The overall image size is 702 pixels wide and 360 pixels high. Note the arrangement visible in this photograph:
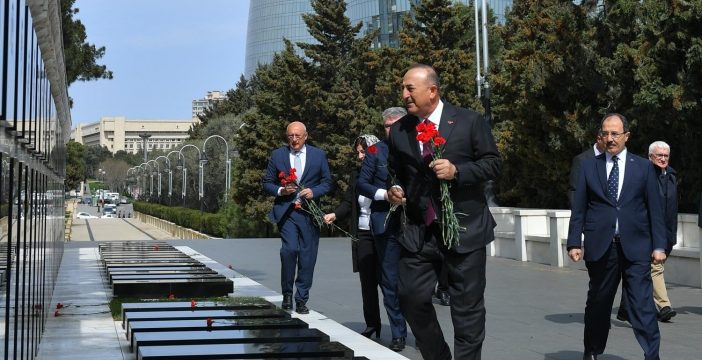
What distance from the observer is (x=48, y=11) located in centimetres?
650

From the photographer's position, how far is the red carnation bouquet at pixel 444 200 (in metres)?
5.61

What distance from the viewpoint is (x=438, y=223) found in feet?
19.2

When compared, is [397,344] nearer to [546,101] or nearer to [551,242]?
[551,242]

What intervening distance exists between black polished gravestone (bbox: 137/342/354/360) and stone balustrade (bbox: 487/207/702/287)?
794 cm

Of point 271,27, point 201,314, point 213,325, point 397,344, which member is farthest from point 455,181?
point 271,27

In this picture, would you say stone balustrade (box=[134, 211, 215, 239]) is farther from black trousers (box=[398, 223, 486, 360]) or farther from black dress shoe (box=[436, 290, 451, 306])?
black trousers (box=[398, 223, 486, 360])

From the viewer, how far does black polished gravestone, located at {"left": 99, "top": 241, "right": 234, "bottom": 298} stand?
12039mm

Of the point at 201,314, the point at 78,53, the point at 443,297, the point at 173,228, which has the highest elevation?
the point at 78,53

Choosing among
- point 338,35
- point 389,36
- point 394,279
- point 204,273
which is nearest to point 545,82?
point 204,273

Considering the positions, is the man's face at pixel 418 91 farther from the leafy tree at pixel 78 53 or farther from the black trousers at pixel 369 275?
the leafy tree at pixel 78 53

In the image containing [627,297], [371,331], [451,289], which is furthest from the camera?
[371,331]

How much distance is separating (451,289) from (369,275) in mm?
3621

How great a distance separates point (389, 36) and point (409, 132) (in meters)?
103

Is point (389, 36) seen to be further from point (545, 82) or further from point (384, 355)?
point (384, 355)
